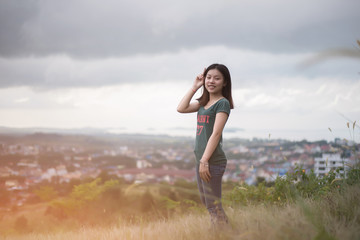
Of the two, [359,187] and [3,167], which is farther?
[3,167]

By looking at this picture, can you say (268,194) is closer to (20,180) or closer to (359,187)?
(359,187)

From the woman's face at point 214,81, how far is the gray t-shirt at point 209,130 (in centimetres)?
16

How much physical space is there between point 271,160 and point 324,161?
0.80 meters

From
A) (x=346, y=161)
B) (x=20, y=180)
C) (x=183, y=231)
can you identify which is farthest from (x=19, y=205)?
(x=346, y=161)

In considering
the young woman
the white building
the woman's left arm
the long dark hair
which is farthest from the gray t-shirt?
the white building

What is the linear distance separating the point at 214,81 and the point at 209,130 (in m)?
0.47

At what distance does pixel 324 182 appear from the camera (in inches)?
191

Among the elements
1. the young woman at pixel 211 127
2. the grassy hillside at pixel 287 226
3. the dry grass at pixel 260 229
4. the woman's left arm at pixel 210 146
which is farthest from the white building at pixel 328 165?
the woman's left arm at pixel 210 146

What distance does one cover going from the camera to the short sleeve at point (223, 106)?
3.10 metres

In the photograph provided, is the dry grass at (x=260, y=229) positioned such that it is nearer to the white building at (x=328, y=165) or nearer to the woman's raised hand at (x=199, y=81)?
the woman's raised hand at (x=199, y=81)

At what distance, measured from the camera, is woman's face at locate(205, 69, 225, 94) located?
10.7 ft

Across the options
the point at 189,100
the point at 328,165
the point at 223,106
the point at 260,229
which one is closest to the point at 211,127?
the point at 223,106

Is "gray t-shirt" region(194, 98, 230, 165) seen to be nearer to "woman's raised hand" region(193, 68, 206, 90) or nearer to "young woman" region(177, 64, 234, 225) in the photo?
"young woman" region(177, 64, 234, 225)

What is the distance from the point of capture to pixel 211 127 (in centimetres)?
317
